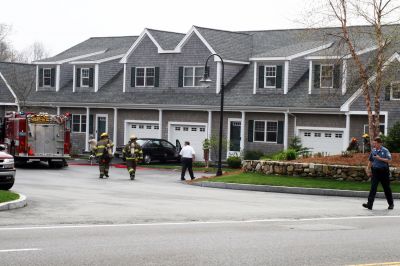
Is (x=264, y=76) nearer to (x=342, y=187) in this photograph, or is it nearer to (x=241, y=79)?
(x=241, y=79)

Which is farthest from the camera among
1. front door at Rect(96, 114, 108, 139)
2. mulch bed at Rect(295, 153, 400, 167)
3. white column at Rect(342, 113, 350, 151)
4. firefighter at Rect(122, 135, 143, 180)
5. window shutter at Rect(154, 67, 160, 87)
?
front door at Rect(96, 114, 108, 139)

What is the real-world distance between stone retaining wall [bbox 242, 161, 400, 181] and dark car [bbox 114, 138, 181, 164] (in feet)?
41.1

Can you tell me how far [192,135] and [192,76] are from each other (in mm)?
3663

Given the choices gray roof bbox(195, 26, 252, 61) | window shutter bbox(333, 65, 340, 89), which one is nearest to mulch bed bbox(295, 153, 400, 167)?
window shutter bbox(333, 65, 340, 89)

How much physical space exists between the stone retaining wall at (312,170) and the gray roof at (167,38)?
1874 cm

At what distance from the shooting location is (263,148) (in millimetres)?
44375

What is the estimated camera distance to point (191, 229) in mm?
14898

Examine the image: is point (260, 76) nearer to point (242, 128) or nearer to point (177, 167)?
point (242, 128)

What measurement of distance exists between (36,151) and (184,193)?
15.3 m

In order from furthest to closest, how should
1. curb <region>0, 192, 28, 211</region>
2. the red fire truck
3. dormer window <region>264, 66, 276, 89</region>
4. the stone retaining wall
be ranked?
1. dormer window <region>264, 66, 276, 89</region>
2. the red fire truck
3. the stone retaining wall
4. curb <region>0, 192, 28, 211</region>

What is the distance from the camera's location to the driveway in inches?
668

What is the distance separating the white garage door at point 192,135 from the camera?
47312 millimetres

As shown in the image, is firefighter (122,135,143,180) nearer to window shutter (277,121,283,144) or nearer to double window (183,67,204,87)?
window shutter (277,121,283,144)

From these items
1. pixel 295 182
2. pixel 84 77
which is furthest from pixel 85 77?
pixel 295 182
